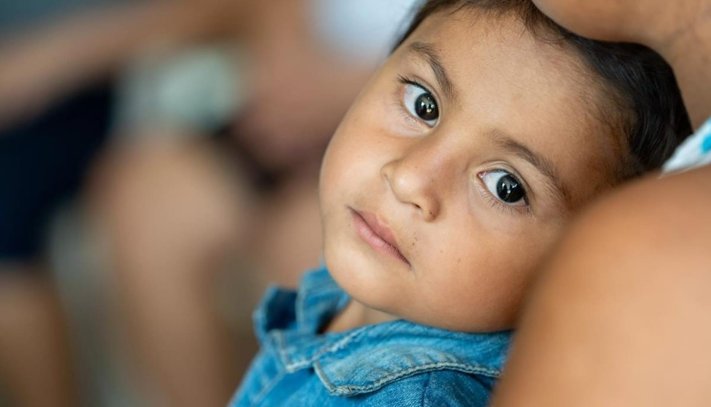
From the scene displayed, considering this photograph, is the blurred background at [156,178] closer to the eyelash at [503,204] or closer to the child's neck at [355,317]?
the child's neck at [355,317]

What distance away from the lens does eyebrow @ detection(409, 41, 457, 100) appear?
806 millimetres

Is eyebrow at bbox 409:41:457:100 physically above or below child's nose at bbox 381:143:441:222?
above

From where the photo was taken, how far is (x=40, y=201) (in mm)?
1854

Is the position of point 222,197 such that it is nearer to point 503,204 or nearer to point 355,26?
point 355,26

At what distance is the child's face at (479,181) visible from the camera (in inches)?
30.5

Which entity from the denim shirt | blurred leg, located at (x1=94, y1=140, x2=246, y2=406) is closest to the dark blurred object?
blurred leg, located at (x1=94, y1=140, x2=246, y2=406)

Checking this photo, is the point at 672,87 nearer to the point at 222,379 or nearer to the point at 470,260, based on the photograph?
the point at 470,260

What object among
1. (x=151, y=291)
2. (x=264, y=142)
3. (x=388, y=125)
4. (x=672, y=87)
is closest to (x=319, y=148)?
(x=264, y=142)

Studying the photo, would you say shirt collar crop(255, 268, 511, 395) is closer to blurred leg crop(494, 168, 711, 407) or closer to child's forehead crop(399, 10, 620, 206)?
child's forehead crop(399, 10, 620, 206)

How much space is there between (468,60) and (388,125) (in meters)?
0.09

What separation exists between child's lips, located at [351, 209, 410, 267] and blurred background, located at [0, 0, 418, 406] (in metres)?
0.82

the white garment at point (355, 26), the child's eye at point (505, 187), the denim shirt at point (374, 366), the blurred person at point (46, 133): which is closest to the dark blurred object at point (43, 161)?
the blurred person at point (46, 133)

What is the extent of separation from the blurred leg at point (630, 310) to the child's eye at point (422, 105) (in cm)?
39

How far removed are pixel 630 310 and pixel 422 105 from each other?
1.44 feet
